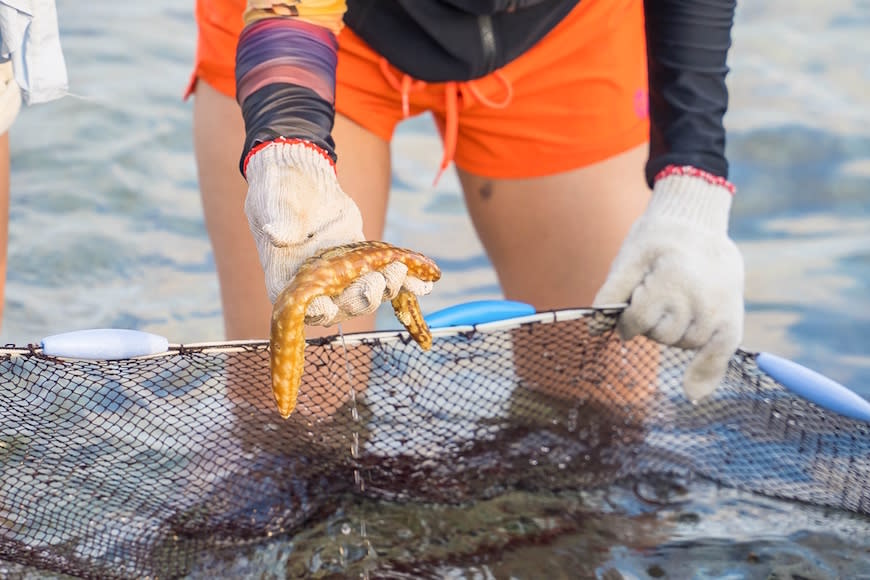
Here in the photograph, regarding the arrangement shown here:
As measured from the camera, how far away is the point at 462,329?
2498 millimetres

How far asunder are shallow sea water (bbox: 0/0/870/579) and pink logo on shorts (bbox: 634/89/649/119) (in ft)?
3.80

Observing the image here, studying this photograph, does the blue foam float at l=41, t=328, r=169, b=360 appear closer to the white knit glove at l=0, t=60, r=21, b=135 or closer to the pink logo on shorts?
the white knit glove at l=0, t=60, r=21, b=135

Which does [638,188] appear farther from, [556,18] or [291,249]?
[291,249]

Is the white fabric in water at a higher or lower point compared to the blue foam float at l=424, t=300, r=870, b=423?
higher

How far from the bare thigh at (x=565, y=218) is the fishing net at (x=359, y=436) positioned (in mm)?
289

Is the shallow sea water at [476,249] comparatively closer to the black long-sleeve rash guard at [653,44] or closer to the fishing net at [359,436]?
the fishing net at [359,436]

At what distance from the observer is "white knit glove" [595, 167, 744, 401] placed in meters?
2.64

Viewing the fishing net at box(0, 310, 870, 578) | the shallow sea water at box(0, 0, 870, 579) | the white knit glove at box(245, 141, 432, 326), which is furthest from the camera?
the shallow sea water at box(0, 0, 870, 579)

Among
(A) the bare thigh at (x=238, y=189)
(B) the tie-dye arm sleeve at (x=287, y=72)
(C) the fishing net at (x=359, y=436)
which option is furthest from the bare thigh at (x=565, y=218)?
(B) the tie-dye arm sleeve at (x=287, y=72)

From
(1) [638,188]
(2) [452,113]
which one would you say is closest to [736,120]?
(1) [638,188]

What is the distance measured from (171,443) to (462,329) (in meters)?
0.87

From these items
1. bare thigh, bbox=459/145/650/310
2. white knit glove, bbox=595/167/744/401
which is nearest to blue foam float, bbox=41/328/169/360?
white knit glove, bbox=595/167/744/401

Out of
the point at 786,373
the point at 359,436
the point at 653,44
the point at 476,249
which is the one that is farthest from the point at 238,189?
the point at 476,249

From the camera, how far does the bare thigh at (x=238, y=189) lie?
9.43 feet
